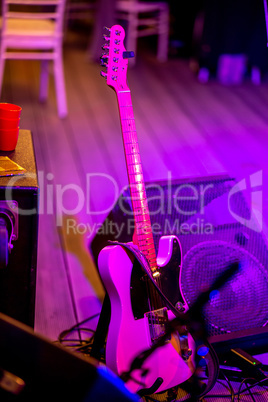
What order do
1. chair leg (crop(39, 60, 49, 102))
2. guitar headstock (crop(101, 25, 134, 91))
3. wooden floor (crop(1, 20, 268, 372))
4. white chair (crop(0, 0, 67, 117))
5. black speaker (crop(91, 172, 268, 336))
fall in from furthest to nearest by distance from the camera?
chair leg (crop(39, 60, 49, 102))
white chair (crop(0, 0, 67, 117))
wooden floor (crop(1, 20, 268, 372))
black speaker (crop(91, 172, 268, 336))
guitar headstock (crop(101, 25, 134, 91))

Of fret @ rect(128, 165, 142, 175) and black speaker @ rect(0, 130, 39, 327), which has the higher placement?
fret @ rect(128, 165, 142, 175)

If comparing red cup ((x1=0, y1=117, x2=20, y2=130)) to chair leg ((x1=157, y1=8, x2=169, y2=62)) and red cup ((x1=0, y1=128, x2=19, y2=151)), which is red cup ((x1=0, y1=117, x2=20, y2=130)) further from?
chair leg ((x1=157, y1=8, x2=169, y2=62))

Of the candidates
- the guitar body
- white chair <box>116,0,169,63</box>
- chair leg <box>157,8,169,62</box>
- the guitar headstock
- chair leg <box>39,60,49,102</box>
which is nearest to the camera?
the guitar body

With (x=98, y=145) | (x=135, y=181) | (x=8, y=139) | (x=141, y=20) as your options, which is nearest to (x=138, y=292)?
(x=135, y=181)

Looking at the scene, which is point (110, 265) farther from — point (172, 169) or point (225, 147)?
point (225, 147)

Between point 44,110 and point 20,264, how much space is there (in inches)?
94.2

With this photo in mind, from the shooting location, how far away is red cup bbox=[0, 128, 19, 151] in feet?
4.83

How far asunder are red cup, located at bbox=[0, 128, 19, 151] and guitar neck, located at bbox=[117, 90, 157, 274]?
0.37 m

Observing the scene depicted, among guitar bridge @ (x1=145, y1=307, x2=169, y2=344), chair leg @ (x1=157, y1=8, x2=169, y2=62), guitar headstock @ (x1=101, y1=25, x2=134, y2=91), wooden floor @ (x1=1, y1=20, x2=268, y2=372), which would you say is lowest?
wooden floor @ (x1=1, y1=20, x2=268, y2=372)

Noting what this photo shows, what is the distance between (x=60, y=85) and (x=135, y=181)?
7.24 feet

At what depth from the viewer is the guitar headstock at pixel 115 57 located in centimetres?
140

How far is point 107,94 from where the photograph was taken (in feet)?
13.2

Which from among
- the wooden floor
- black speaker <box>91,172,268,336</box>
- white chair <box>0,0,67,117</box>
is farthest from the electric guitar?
white chair <box>0,0,67,117</box>

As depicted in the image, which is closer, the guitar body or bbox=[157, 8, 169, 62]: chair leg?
the guitar body
